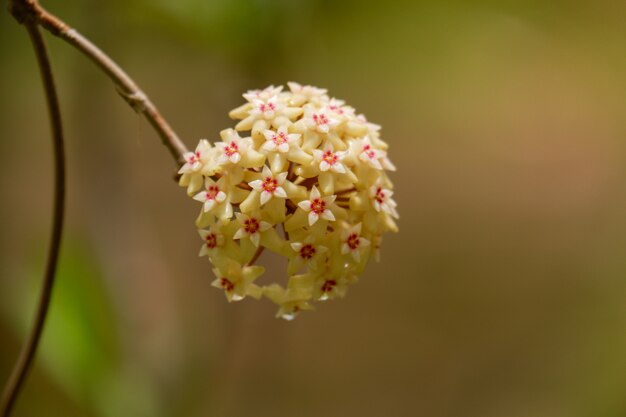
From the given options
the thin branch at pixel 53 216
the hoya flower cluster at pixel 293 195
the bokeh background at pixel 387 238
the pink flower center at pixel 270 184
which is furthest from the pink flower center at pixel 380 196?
the bokeh background at pixel 387 238

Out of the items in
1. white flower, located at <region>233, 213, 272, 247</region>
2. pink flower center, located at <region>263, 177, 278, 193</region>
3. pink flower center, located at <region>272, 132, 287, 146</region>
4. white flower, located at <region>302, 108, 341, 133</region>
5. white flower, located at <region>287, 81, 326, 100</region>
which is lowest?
white flower, located at <region>233, 213, 272, 247</region>

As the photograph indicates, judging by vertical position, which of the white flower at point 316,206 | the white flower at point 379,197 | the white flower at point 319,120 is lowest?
the white flower at point 316,206

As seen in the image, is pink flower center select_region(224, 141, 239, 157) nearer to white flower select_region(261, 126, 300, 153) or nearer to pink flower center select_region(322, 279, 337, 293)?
white flower select_region(261, 126, 300, 153)

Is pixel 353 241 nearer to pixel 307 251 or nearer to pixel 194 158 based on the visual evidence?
pixel 307 251

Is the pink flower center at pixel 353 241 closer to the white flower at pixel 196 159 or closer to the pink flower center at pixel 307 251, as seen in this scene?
the pink flower center at pixel 307 251

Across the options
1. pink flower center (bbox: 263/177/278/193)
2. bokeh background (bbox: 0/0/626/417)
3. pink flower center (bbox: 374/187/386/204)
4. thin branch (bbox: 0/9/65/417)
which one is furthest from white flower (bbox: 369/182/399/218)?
bokeh background (bbox: 0/0/626/417)

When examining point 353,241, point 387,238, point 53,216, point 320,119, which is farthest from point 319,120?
point 387,238

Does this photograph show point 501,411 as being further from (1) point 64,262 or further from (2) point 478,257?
(1) point 64,262
